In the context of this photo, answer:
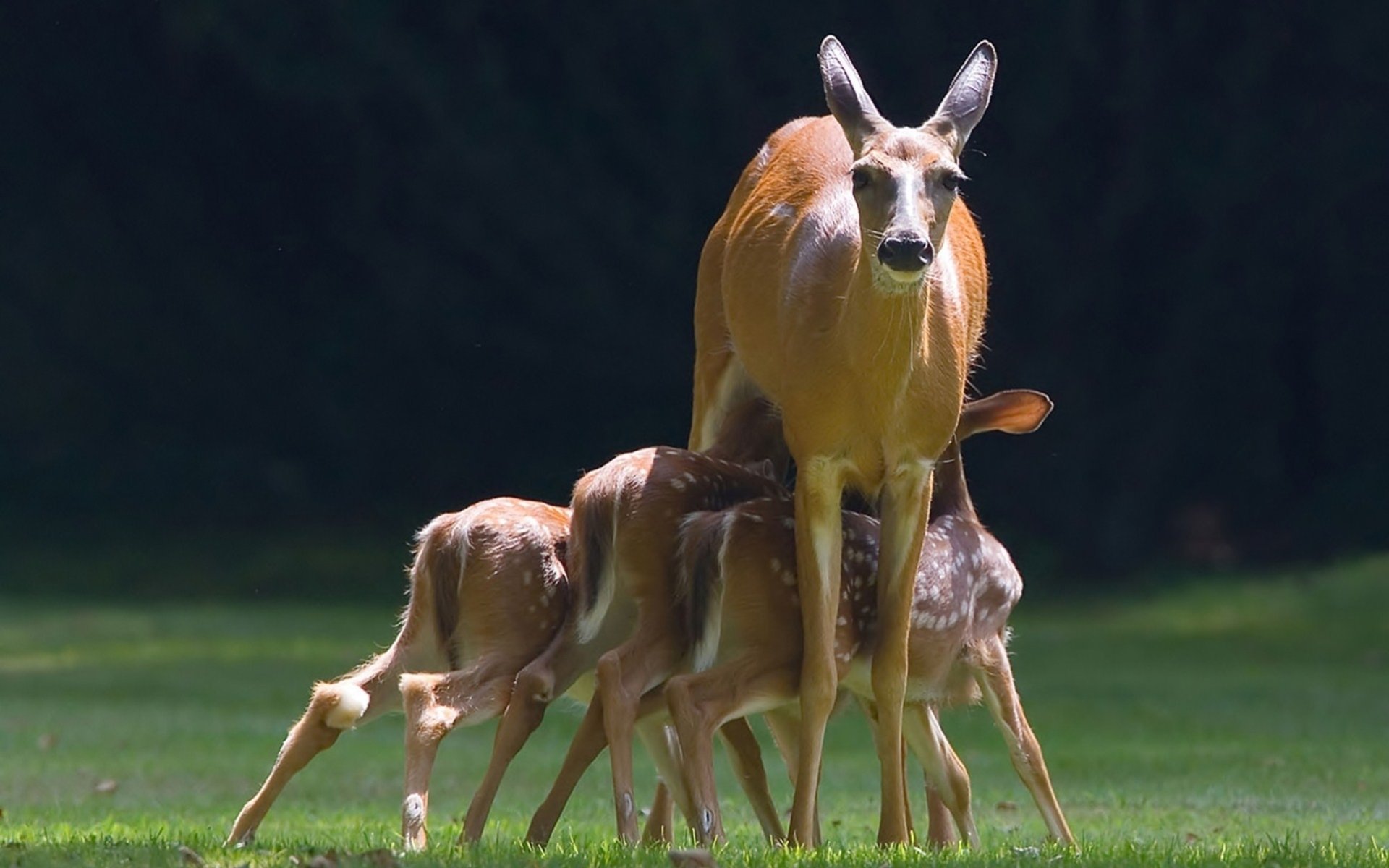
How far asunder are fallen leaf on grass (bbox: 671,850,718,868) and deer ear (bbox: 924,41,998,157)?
2486 mm

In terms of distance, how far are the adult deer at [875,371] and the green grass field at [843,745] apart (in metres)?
0.63

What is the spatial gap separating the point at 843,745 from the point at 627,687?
6.13 m

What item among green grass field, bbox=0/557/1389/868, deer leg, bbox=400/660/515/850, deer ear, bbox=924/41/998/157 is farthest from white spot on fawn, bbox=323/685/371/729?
deer ear, bbox=924/41/998/157

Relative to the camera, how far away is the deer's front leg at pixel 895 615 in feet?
26.5

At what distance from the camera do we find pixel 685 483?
8.40 metres

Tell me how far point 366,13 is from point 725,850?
51.9ft

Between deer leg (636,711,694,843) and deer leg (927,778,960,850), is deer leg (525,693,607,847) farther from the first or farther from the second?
deer leg (927,778,960,850)

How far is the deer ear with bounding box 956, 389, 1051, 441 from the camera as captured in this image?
912 centimetres

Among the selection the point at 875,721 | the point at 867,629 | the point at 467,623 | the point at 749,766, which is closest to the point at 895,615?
the point at 867,629

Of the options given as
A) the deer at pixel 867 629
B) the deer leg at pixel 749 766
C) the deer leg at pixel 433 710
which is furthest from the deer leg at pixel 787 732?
the deer leg at pixel 433 710

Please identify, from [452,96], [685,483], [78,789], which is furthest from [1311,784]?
[452,96]

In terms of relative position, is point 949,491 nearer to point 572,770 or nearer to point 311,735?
point 572,770

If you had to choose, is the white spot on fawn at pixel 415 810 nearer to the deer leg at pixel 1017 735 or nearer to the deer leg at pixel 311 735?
the deer leg at pixel 311 735

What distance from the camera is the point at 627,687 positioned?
7.91 meters
